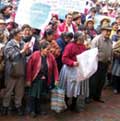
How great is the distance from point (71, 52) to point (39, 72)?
2.52 ft

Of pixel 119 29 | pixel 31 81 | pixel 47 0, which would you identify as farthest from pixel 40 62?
pixel 119 29

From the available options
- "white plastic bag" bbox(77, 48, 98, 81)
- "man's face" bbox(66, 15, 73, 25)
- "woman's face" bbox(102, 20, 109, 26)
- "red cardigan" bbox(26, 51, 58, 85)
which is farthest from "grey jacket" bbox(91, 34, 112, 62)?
"red cardigan" bbox(26, 51, 58, 85)

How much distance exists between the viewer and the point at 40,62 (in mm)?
7914

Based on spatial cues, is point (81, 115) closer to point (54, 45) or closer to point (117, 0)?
point (54, 45)

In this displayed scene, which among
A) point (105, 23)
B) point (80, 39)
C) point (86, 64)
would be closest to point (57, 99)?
point (86, 64)

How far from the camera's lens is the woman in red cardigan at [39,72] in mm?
7898

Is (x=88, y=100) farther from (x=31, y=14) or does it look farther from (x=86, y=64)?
(x=31, y=14)

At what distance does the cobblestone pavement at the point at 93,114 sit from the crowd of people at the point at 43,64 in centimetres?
16

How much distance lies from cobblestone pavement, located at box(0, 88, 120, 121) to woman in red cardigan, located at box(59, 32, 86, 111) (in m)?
0.42

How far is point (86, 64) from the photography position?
816cm

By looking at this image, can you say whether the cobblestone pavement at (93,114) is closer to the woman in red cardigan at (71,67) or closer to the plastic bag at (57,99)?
the plastic bag at (57,99)

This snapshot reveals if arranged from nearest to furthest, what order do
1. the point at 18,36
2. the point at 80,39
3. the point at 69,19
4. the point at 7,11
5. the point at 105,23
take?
the point at 18,36 < the point at 80,39 < the point at 69,19 < the point at 105,23 < the point at 7,11

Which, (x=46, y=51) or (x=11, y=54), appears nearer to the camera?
(x=11, y=54)

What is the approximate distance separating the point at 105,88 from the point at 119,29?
5.03 feet
